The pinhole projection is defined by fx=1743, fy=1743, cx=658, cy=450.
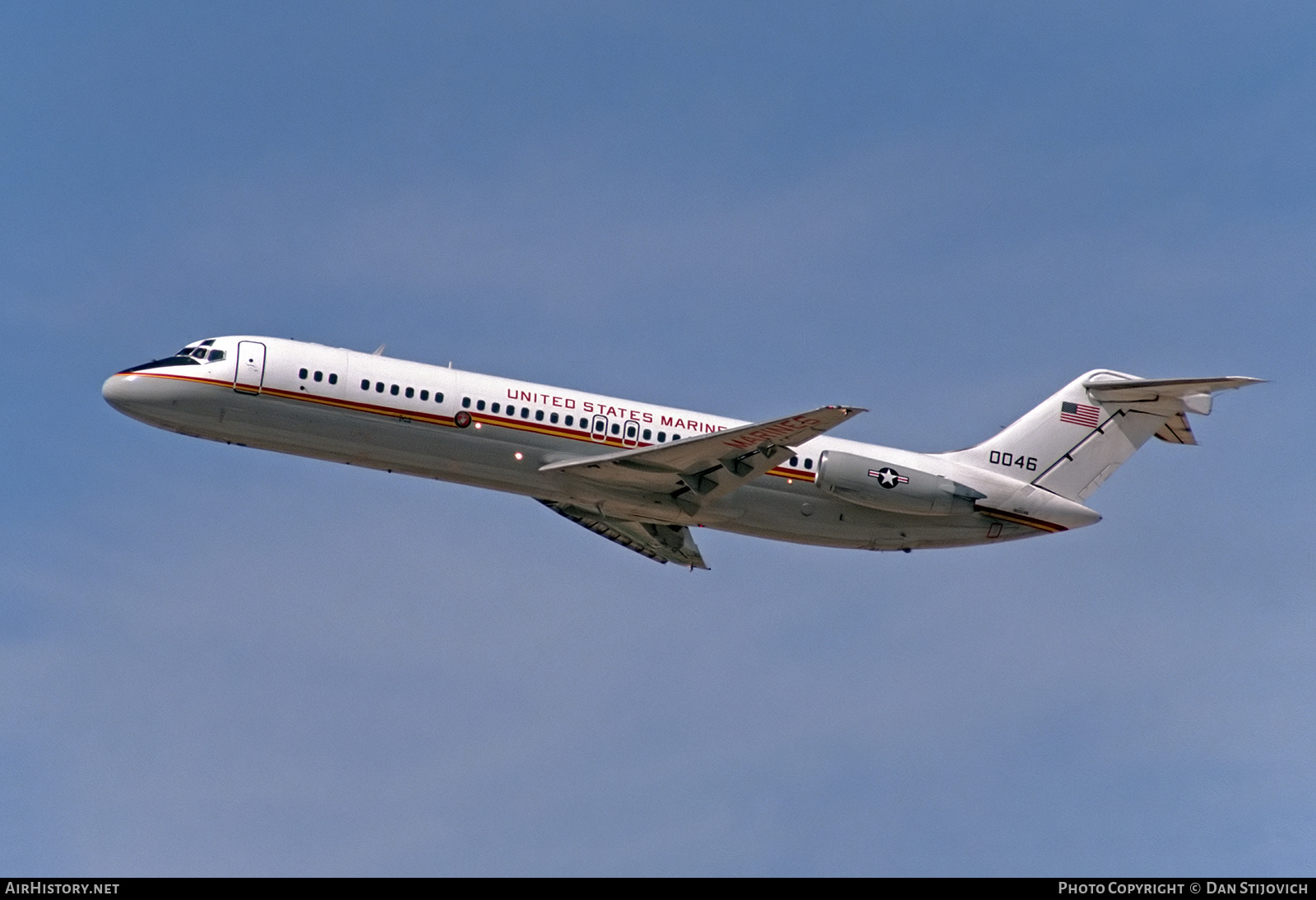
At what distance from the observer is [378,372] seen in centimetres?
4122

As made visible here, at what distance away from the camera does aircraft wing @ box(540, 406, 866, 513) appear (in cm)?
3972

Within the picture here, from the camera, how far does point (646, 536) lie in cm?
4709

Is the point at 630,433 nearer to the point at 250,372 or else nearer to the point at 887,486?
the point at 887,486

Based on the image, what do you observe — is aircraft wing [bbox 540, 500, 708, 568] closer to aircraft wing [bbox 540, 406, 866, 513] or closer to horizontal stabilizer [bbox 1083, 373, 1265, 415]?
aircraft wing [bbox 540, 406, 866, 513]

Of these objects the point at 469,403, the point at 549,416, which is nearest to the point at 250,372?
the point at 469,403

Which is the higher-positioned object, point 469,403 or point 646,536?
point 469,403

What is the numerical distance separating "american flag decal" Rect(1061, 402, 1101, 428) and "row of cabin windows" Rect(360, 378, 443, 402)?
16.5 metres

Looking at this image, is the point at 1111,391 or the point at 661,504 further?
the point at 1111,391

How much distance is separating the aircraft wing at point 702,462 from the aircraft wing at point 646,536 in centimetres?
439

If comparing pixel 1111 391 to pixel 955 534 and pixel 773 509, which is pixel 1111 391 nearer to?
pixel 955 534

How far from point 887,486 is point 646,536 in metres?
7.70

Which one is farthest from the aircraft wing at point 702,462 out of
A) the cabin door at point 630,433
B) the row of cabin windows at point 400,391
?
the row of cabin windows at point 400,391

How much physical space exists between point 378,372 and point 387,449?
6.00 ft
